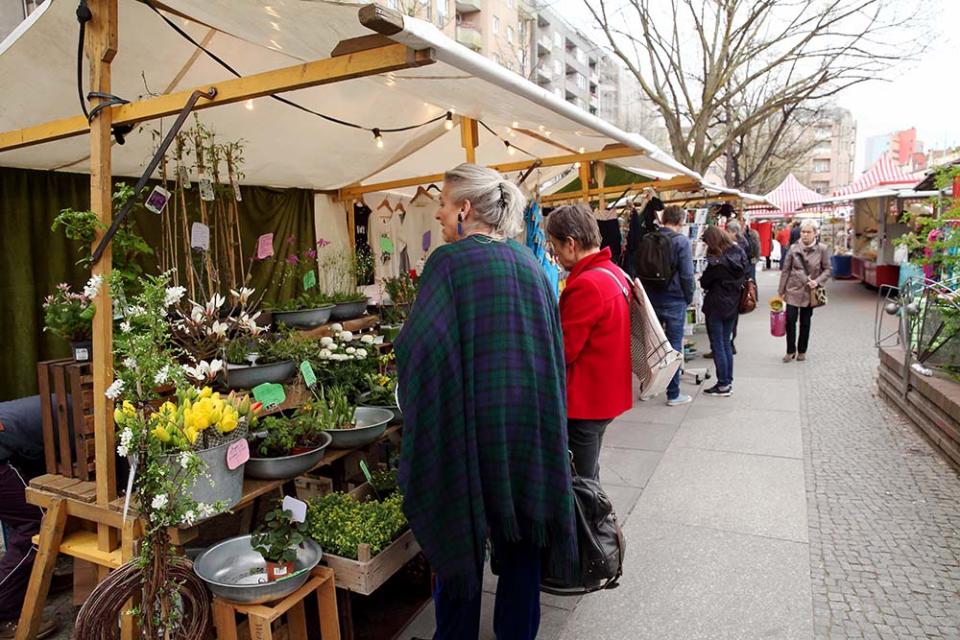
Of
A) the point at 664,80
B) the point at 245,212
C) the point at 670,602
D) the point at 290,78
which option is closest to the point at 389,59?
the point at 290,78

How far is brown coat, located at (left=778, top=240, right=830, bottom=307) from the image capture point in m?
7.09

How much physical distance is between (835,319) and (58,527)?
12.3m

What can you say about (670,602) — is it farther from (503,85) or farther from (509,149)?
(509,149)

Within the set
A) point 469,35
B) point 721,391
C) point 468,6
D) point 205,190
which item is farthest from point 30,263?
point 468,6

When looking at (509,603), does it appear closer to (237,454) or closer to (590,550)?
(590,550)

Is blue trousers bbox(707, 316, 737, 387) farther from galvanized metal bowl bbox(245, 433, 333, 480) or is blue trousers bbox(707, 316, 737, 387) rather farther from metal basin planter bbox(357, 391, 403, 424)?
galvanized metal bowl bbox(245, 433, 333, 480)

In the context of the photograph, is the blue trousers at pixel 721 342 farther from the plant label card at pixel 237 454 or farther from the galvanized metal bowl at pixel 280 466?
the plant label card at pixel 237 454

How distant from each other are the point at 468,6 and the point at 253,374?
4488 cm

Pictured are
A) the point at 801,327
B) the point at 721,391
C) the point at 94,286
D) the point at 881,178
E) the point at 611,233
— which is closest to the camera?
the point at 94,286

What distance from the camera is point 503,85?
97.8 inches

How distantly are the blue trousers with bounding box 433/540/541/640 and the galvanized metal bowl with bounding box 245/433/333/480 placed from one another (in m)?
0.76

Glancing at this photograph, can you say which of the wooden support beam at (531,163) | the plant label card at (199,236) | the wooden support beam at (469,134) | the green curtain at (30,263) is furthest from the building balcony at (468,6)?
the plant label card at (199,236)

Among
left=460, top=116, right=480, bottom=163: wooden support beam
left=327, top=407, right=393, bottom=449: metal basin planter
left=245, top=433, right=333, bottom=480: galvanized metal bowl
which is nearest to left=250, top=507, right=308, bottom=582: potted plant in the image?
left=245, top=433, right=333, bottom=480: galvanized metal bowl

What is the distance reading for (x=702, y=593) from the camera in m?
2.91
